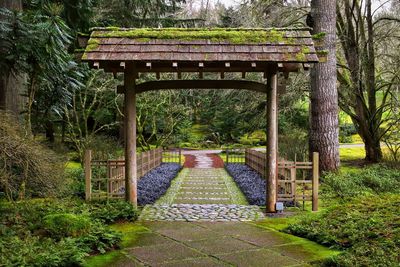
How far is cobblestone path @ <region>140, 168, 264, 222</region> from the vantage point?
7980mm

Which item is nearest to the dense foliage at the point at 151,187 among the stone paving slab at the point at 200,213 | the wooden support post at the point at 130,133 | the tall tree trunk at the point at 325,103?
the stone paving slab at the point at 200,213

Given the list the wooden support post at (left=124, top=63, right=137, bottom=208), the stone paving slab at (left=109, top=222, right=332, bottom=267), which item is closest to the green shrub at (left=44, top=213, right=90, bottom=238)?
the stone paving slab at (left=109, top=222, right=332, bottom=267)

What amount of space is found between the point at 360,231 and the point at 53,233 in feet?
13.7

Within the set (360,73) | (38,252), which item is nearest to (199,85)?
(38,252)

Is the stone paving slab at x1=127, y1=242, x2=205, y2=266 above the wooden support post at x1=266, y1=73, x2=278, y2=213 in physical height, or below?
below

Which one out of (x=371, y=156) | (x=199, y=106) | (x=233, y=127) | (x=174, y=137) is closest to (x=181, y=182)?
(x=371, y=156)

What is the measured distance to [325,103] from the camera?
1192 centimetres

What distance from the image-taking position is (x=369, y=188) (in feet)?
34.1

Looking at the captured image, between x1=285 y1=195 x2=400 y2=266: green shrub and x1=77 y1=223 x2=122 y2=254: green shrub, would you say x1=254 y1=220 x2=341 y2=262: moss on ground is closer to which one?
x1=285 y1=195 x2=400 y2=266: green shrub

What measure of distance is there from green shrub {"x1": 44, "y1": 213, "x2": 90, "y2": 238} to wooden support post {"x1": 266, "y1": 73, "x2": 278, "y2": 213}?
3709 mm

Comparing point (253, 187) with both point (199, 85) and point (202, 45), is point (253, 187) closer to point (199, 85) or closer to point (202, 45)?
point (199, 85)

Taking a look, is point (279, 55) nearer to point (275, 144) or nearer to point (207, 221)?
point (275, 144)

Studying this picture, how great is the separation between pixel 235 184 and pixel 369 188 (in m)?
4.34

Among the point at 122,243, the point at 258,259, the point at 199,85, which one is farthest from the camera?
the point at 199,85
